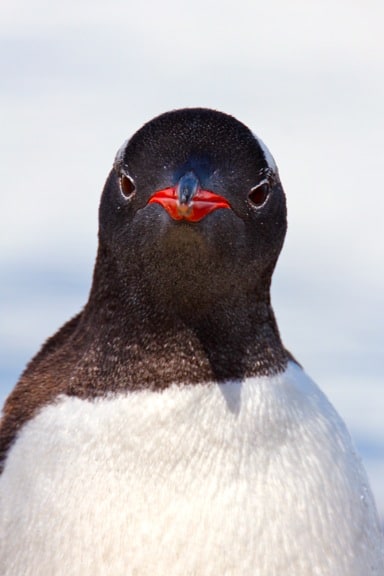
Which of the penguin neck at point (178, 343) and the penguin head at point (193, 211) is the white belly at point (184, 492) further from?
the penguin head at point (193, 211)

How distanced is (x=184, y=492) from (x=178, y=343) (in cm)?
68

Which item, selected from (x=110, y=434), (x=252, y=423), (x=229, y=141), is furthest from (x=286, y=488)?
(x=229, y=141)

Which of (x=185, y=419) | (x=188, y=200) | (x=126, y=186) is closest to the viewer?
(x=188, y=200)

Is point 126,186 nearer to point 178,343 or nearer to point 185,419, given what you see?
point 178,343

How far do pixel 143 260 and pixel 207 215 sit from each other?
37cm

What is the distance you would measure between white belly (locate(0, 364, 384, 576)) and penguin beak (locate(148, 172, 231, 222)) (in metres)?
0.77

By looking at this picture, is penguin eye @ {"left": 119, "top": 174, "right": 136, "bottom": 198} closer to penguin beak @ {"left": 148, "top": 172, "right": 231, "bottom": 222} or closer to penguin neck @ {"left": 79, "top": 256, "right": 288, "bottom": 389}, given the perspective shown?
penguin beak @ {"left": 148, "top": 172, "right": 231, "bottom": 222}

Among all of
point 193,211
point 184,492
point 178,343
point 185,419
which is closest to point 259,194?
point 193,211

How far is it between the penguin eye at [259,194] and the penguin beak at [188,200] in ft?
0.71

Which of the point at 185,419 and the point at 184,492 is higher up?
the point at 185,419

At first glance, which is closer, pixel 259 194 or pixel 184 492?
pixel 184 492

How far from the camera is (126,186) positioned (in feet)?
24.5

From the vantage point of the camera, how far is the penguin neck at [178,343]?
7289 mm

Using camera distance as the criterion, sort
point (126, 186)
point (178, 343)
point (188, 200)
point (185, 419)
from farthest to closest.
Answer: point (126, 186)
point (178, 343)
point (185, 419)
point (188, 200)
